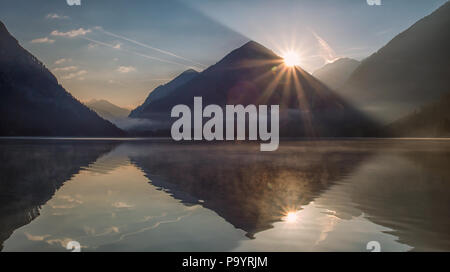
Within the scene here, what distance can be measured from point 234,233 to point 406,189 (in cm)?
1769

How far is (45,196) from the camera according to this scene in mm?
24797

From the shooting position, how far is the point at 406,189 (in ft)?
89.1

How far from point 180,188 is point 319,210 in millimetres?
11827

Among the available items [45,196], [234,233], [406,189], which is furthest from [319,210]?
[45,196]

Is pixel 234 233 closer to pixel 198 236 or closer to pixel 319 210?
pixel 198 236
